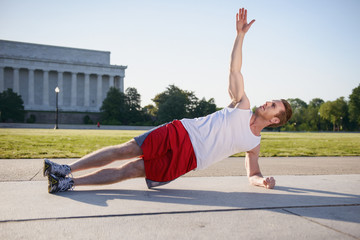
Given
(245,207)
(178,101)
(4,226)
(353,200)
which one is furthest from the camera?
(178,101)

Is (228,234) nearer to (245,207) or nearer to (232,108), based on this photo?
(245,207)

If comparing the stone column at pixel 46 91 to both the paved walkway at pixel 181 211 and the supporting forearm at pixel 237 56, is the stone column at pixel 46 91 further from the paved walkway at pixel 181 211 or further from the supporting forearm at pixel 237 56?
the supporting forearm at pixel 237 56

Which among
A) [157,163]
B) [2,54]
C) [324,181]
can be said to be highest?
[2,54]

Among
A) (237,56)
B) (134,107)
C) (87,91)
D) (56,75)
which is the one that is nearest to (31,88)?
(56,75)

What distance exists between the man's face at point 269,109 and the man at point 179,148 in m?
0.01

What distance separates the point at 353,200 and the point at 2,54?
71.2 m

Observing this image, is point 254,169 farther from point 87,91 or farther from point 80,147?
point 87,91

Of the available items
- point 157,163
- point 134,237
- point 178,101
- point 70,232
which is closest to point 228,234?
point 134,237

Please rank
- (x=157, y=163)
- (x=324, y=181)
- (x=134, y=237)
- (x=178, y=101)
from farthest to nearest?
(x=178, y=101)
(x=324, y=181)
(x=157, y=163)
(x=134, y=237)

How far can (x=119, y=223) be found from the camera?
6.83 ft

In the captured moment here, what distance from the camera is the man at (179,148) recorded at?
3086 mm

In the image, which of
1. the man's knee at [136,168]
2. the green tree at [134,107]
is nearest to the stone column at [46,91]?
the green tree at [134,107]

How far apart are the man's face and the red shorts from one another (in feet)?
3.01

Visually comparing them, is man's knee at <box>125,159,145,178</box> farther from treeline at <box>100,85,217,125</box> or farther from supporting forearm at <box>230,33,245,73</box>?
treeline at <box>100,85,217,125</box>
